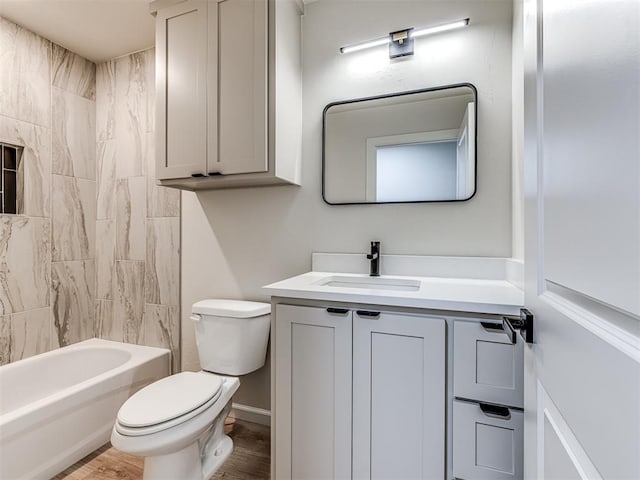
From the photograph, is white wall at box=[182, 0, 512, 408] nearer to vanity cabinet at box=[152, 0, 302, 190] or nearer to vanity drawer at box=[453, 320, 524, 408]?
vanity cabinet at box=[152, 0, 302, 190]

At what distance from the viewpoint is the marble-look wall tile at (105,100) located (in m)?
2.41

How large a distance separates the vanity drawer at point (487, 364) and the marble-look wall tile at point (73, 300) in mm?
2548

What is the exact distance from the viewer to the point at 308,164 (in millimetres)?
1890

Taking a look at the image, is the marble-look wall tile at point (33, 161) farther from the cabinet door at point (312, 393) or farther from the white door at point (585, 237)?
the white door at point (585, 237)

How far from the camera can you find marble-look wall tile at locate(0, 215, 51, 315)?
1951 millimetres

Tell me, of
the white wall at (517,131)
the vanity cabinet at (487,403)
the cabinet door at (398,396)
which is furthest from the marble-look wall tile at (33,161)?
the white wall at (517,131)

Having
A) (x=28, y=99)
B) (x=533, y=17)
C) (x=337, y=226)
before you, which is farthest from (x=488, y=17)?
(x=28, y=99)

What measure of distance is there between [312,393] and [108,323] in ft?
6.39

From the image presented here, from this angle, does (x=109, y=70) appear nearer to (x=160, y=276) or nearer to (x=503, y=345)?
(x=160, y=276)

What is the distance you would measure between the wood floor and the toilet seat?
1.64 feet

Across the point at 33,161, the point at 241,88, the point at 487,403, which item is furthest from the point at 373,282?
the point at 33,161

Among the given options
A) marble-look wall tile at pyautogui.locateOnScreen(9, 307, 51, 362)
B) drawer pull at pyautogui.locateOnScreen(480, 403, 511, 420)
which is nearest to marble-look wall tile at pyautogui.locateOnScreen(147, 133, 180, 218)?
marble-look wall tile at pyautogui.locateOnScreen(9, 307, 51, 362)

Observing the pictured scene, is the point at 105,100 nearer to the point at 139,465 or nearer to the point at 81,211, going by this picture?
the point at 81,211

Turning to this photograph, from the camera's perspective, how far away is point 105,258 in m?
2.43
